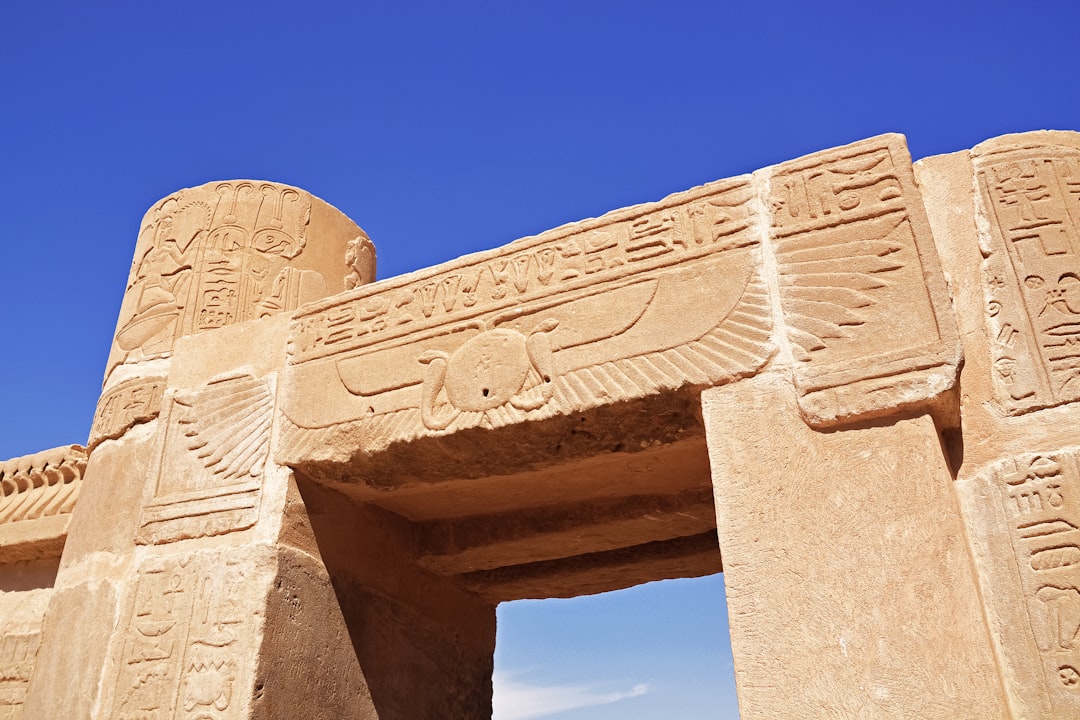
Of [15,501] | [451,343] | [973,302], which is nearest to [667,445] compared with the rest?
[451,343]

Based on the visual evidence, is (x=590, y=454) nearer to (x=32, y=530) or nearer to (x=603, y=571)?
(x=603, y=571)

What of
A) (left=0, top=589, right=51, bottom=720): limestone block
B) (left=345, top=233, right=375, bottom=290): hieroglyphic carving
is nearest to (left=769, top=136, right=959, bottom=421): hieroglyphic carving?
(left=345, top=233, right=375, bottom=290): hieroglyphic carving

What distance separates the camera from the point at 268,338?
138 inches

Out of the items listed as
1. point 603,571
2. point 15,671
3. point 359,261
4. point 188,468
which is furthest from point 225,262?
point 603,571

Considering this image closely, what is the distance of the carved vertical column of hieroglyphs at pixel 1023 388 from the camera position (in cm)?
215

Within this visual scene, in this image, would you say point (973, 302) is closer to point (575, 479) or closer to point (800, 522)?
point (800, 522)

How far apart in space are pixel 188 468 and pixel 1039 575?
2.67 metres

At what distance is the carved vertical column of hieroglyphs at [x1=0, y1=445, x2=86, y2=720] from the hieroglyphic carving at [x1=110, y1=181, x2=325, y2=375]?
661 mm

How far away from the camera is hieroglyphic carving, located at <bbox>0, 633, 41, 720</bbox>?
12.0 feet

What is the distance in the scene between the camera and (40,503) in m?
4.09

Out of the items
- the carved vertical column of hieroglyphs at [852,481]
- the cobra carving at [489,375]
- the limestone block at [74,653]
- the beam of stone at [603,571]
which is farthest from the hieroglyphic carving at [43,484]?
the carved vertical column of hieroglyphs at [852,481]

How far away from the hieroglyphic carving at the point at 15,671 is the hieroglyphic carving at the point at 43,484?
0.54 meters

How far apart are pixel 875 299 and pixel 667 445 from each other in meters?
0.78

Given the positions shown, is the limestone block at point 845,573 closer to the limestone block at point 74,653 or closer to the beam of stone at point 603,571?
the beam of stone at point 603,571
